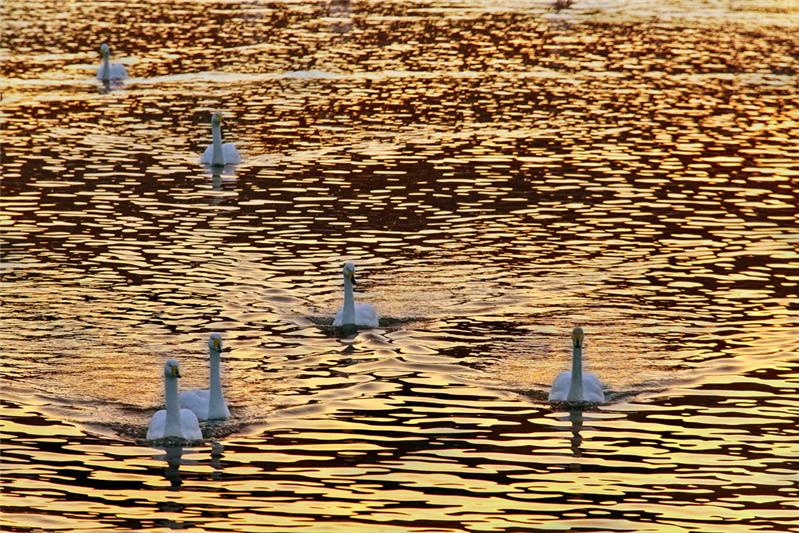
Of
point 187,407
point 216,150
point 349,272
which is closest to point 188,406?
point 187,407

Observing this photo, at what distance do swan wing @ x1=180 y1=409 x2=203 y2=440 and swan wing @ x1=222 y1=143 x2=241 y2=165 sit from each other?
65.4 feet

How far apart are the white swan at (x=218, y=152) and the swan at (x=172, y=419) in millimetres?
19540

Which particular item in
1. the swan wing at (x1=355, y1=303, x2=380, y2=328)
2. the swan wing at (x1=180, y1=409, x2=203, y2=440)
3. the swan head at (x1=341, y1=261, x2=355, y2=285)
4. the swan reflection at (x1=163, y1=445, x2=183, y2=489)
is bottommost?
the swan reflection at (x1=163, y1=445, x2=183, y2=489)

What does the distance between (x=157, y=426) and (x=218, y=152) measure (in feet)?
65.8

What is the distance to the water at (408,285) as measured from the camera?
70.3 ft

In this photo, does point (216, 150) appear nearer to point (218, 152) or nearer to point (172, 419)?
point (218, 152)

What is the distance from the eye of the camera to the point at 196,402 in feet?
79.6

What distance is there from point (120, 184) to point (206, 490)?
19.5m

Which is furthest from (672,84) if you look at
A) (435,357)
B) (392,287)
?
(435,357)

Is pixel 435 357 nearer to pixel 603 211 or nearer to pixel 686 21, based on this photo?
pixel 603 211

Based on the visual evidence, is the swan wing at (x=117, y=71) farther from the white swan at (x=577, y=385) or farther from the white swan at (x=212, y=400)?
the white swan at (x=577, y=385)

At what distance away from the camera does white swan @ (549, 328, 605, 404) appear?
24734 mm

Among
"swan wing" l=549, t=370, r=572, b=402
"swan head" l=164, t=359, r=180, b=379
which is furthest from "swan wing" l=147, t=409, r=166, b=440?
"swan wing" l=549, t=370, r=572, b=402

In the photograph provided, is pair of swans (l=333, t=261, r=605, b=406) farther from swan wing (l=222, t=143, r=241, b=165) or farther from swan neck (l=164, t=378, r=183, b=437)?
swan wing (l=222, t=143, r=241, b=165)
